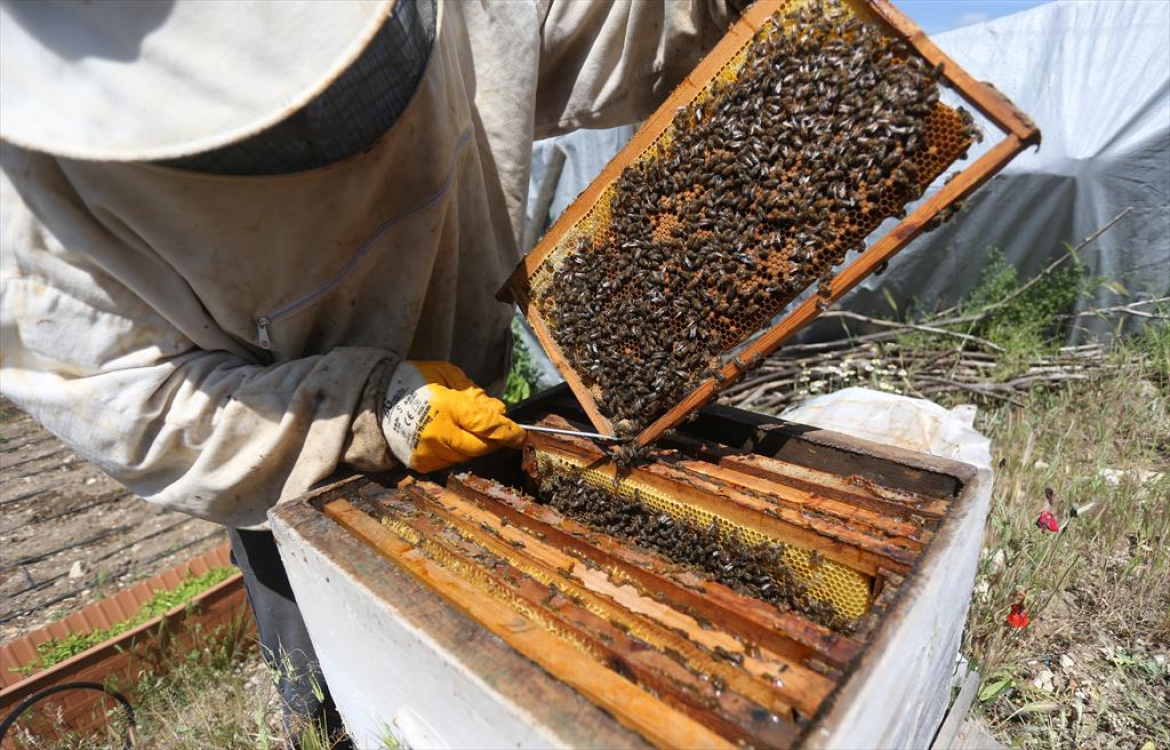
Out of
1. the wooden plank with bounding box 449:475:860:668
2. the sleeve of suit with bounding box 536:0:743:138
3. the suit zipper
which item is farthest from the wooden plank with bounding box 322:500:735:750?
the sleeve of suit with bounding box 536:0:743:138

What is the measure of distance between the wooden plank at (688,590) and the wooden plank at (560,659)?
0.30m

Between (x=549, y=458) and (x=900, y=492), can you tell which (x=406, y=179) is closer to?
(x=549, y=458)

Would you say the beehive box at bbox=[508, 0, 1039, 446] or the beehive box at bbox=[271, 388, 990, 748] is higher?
the beehive box at bbox=[508, 0, 1039, 446]

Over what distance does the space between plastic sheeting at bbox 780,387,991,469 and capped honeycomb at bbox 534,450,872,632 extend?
1.49m

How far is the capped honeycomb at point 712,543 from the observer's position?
1.86 m

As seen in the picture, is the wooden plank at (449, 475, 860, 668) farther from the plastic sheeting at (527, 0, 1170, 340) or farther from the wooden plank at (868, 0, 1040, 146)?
the plastic sheeting at (527, 0, 1170, 340)

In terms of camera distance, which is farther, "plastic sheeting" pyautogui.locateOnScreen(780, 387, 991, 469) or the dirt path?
the dirt path

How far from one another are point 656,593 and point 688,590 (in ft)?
0.34

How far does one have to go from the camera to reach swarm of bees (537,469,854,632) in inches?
76.3

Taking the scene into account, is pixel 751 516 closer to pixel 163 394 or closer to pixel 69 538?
pixel 163 394

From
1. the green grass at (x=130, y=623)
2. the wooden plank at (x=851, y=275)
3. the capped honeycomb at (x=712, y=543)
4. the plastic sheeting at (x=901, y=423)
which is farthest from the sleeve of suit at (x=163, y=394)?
the plastic sheeting at (x=901, y=423)

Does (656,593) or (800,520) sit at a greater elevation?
(800,520)

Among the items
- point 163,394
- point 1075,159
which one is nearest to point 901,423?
point 163,394

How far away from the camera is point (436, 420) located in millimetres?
2105
